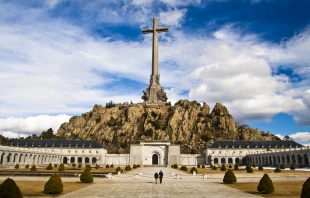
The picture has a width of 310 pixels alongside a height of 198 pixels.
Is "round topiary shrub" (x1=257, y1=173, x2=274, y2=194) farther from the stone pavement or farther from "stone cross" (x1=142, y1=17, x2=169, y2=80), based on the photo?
"stone cross" (x1=142, y1=17, x2=169, y2=80)

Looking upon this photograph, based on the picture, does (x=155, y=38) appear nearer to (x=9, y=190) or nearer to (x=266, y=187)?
(x=266, y=187)

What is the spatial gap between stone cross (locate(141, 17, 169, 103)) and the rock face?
3.61 m

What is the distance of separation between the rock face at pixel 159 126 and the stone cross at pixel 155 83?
11.8 ft

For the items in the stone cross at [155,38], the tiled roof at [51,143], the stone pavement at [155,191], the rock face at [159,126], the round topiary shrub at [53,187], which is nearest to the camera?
the stone pavement at [155,191]

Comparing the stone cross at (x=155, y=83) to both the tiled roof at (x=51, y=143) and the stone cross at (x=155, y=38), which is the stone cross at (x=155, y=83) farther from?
the tiled roof at (x=51, y=143)

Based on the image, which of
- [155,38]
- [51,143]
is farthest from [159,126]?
[51,143]

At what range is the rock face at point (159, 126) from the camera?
109500mm

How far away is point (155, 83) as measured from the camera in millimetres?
118000

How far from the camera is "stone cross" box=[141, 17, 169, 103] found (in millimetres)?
114200

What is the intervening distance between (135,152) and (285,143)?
4908 cm

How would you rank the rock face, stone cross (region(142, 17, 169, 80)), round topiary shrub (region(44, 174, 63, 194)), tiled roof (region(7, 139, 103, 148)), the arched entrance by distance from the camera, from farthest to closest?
stone cross (region(142, 17, 169, 80)) → the rock face → tiled roof (region(7, 139, 103, 148)) → the arched entrance → round topiary shrub (region(44, 174, 63, 194))

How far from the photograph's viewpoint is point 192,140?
10819cm

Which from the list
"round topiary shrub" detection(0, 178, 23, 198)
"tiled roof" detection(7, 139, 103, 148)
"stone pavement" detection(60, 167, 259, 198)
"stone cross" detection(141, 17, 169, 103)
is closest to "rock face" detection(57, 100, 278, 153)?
"stone cross" detection(141, 17, 169, 103)

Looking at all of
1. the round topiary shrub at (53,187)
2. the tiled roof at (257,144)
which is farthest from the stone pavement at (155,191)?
the tiled roof at (257,144)
